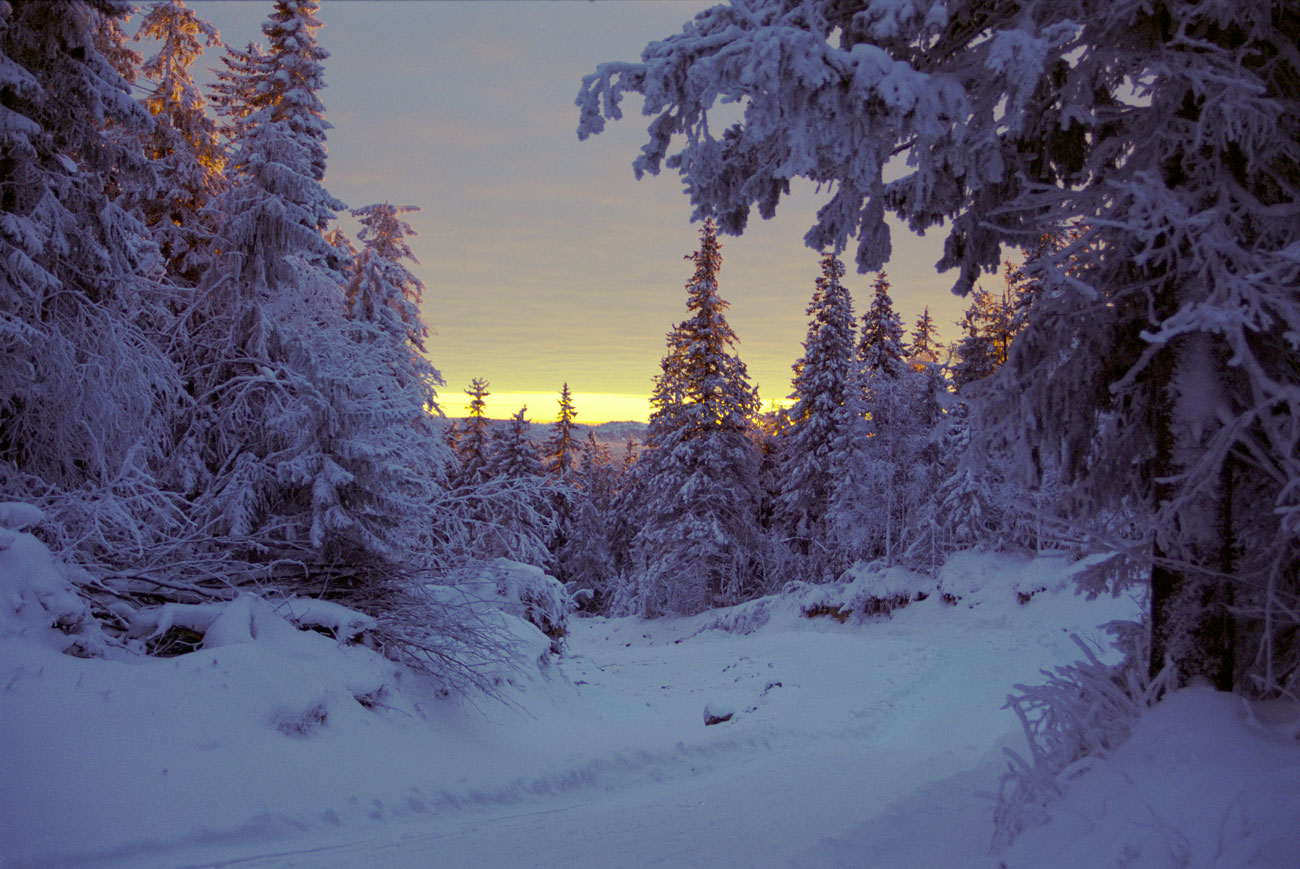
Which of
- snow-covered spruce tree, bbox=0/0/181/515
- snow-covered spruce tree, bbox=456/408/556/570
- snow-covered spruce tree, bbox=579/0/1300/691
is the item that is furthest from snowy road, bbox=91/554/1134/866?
snow-covered spruce tree, bbox=0/0/181/515

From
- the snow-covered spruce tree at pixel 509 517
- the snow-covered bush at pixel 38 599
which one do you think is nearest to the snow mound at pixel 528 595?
the snow-covered spruce tree at pixel 509 517

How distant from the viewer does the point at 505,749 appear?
23.9 feet

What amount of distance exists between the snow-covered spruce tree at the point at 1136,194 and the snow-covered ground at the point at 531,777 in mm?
775

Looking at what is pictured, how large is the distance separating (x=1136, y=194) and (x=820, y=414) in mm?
24654

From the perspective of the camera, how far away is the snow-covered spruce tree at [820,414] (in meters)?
27.4

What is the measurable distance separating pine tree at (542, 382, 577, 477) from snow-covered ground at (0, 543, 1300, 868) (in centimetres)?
2943

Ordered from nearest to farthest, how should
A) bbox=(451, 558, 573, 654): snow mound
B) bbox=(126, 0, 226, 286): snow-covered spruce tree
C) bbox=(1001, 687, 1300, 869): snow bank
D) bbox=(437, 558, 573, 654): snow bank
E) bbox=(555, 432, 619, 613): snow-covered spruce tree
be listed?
bbox=(1001, 687, 1300, 869): snow bank
bbox=(437, 558, 573, 654): snow bank
bbox=(451, 558, 573, 654): snow mound
bbox=(126, 0, 226, 286): snow-covered spruce tree
bbox=(555, 432, 619, 613): snow-covered spruce tree

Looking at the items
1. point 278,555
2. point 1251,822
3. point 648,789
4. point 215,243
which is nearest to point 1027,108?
point 1251,822

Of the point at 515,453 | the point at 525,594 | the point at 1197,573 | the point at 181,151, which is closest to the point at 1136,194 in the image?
the point at 1197,573

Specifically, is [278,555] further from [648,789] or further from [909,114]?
[909,114]

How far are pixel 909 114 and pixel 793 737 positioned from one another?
7.52m

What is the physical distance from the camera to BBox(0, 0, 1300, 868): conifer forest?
3.52 metres

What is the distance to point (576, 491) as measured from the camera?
9.62 m

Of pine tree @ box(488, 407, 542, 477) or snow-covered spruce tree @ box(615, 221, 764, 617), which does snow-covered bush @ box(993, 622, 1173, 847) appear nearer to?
snow-covered spruce tree @ box(615, 221, 764, 617)
